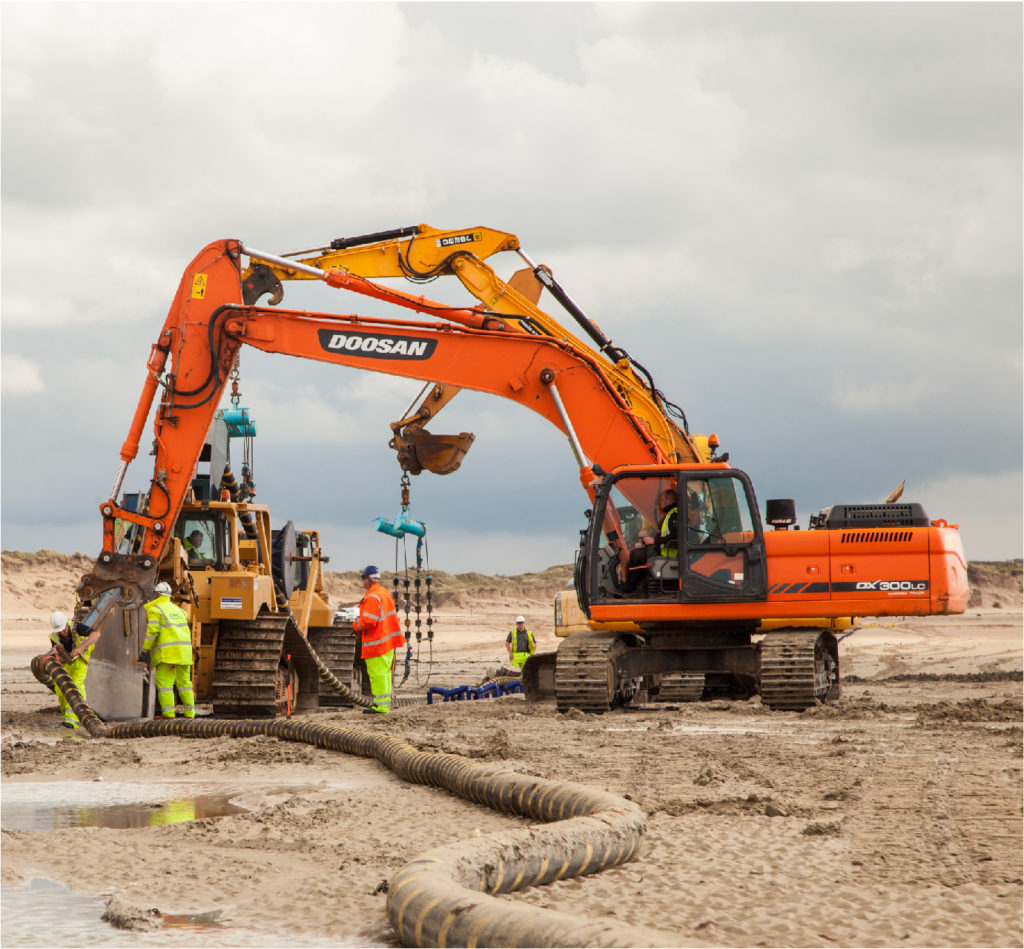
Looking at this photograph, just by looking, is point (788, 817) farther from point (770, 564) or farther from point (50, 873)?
point (770, 564)

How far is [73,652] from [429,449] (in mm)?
5339

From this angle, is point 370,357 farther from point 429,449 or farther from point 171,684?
point 171,684

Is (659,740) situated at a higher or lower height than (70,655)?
lower

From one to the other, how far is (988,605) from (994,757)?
2938 inches

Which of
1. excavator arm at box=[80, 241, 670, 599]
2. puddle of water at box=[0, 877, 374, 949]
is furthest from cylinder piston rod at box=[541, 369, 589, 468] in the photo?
puddle of water at box=[0, 877, 374, 949]

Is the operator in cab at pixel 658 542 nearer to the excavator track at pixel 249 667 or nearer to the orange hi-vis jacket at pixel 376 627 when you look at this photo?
the orange hi-vis jacket at pixel 376 627

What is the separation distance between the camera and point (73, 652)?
40.1 ft

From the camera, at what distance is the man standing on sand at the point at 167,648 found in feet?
40.5

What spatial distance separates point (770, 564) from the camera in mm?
13430

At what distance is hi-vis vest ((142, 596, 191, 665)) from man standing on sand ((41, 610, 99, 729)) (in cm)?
55

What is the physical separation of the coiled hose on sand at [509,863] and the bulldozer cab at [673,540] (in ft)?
17.4

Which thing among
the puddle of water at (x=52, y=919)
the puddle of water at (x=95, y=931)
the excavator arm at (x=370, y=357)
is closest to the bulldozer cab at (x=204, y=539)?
the excavator arm at (x=370, y=357)

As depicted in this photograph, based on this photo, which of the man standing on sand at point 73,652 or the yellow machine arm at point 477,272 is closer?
the man standing on sand at point 73,652

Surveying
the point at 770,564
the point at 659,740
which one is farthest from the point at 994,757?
the point at 770,564
